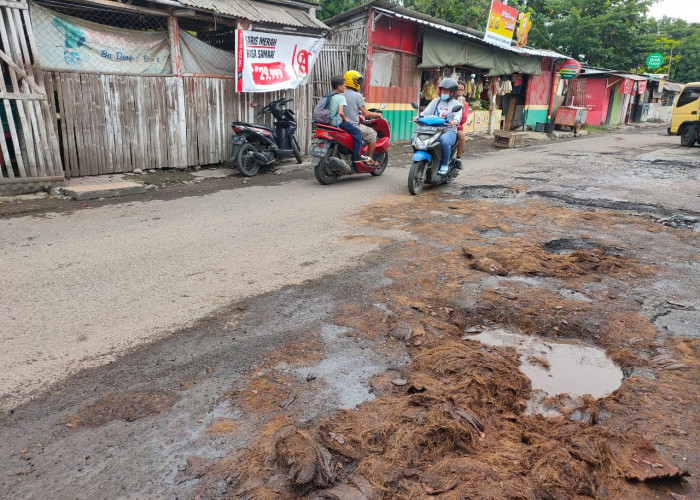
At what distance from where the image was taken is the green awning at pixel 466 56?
16.0 metres

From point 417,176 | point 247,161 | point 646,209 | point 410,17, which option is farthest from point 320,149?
point 410,17

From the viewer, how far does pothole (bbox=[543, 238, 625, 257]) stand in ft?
17.8

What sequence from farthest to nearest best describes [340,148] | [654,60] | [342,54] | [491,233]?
[654,60]
[342,54]
[340,148]
[491,233]

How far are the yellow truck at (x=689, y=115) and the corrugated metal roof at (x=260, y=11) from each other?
1399cm

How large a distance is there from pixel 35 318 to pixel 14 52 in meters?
5.59

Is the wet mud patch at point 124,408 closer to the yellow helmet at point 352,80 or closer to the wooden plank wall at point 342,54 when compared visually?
the yellow helmet at point 352,80

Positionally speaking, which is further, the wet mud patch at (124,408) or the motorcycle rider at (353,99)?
the motorcycle rider at (353,99)

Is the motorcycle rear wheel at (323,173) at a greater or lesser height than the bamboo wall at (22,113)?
lesser

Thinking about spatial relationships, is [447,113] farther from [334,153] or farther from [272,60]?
[272,60]

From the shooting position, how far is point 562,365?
328 cm

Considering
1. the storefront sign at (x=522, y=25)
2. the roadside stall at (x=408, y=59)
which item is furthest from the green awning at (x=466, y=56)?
the storefront sign at (x=522, y=25)

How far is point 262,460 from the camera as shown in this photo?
2.26 m

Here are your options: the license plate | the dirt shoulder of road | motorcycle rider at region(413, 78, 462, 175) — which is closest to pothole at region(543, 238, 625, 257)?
motorcycle rider at region(413, 78, 462, 175)

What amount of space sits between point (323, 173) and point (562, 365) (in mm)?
6189
